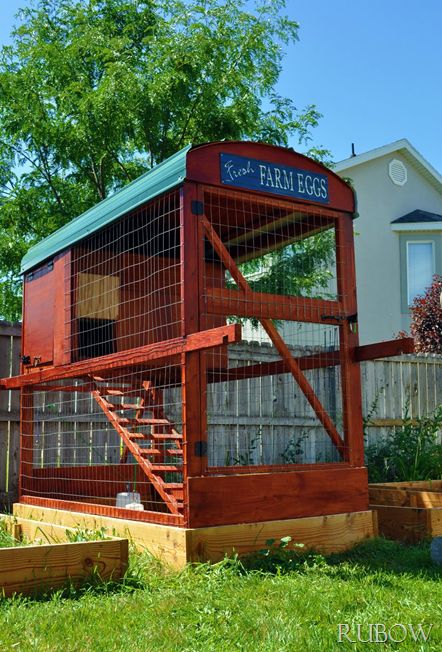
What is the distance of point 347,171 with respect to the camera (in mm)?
17109


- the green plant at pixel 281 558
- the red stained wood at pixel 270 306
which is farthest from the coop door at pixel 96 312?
the green plant at pixel 281 558

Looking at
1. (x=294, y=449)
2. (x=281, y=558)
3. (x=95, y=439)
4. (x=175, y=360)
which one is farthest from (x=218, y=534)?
(x=294, y=449)

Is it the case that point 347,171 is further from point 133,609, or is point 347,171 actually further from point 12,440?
point 133,609

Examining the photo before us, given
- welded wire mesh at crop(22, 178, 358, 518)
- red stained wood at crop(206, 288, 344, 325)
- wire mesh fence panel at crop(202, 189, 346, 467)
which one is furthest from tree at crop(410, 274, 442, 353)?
red stained wood at crop(206, 288, 344, 325)

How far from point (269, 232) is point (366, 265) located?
11.1 metres

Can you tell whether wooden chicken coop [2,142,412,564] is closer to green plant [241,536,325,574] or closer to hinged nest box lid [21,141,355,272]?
hinged nest box lid [21,141,355,272]

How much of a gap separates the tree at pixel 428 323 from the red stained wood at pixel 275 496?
1026cm

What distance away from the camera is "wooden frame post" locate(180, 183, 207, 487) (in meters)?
4.72

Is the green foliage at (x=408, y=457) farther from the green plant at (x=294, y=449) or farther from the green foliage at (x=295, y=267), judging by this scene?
the green foliage at (x=295, y=267)

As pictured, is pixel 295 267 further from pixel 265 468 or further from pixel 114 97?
pixel 265 468

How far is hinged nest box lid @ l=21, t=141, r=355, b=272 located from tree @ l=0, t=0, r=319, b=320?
14.1 feet

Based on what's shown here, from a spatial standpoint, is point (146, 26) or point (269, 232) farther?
point (146, 26)

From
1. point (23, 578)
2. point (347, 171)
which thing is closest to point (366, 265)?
point (347, 171)

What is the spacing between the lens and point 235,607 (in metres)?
3.70
